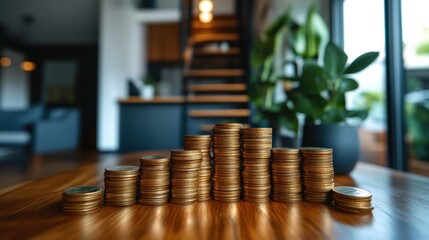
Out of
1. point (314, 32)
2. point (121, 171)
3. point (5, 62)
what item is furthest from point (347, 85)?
point (5, 62)

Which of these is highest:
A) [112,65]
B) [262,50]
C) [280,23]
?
[112,65]

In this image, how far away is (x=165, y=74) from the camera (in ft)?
24.7

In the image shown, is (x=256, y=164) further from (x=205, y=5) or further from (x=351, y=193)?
(x=205, y=5)

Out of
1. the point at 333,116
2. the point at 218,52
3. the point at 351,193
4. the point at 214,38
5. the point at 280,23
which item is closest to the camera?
the point at 351,193

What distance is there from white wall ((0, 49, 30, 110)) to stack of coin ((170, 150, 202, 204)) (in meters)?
9.23

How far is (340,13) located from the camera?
9.18 ft

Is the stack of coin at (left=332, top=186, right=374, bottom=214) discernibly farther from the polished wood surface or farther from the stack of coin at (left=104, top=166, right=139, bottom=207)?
the polished wood surface

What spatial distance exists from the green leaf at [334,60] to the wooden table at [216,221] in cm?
52

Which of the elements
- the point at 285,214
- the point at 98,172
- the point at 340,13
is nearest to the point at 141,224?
the point at 285,214

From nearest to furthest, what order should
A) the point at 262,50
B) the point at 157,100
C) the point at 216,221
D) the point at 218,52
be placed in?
the point at 216,221 < the point at 262,50 < the point at 157,100 < the point at 218,52

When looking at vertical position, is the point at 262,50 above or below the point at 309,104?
above

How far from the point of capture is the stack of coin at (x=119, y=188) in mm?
683

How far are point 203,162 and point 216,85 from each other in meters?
3.74

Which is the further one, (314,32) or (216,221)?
(314,32)
